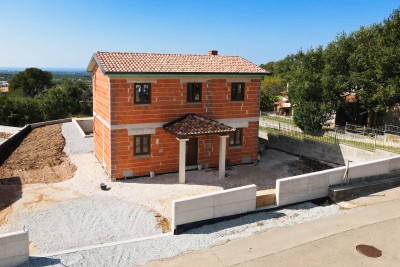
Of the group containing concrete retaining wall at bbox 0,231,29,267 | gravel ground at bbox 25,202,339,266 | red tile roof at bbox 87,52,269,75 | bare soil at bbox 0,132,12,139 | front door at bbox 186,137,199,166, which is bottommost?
bare soil at bbox 0,132,12,139

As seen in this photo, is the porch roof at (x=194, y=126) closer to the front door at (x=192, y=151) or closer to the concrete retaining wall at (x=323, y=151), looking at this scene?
the front door at (x=192, y=151)

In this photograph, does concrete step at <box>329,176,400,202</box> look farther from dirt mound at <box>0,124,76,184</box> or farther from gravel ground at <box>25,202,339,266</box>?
dirt mound at <box>0,124,76,184</box>

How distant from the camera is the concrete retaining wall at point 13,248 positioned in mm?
9281

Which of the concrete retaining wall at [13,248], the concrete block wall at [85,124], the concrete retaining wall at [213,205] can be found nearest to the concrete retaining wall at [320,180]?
the concrete retaining wall at [213,205]

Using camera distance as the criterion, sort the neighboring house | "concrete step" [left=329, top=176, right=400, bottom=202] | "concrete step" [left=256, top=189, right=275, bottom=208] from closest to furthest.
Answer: "concrete step" [left=256, top=189, right=275, bottom=208]
"concrete step" [left=329, top=176, right=400, bottom=202]
the neighboring house

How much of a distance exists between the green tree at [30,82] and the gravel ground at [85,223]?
7007 centimetres

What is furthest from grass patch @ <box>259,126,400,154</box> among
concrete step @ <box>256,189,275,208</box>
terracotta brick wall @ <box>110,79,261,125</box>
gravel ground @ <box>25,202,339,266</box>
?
concrete step @ <box>256,189,275,208</box>

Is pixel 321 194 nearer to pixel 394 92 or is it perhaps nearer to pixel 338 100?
pixel 394 92

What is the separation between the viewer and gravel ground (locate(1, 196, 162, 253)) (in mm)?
11344

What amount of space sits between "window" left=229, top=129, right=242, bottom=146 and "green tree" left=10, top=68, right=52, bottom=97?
67225 mm

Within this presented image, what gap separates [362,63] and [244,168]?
1287cm

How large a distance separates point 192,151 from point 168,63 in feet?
16.5

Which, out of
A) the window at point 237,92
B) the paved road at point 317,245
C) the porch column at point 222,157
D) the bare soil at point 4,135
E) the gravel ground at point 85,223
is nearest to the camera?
the paved road at point 317,245

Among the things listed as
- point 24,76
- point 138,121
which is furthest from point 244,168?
point 24,76
